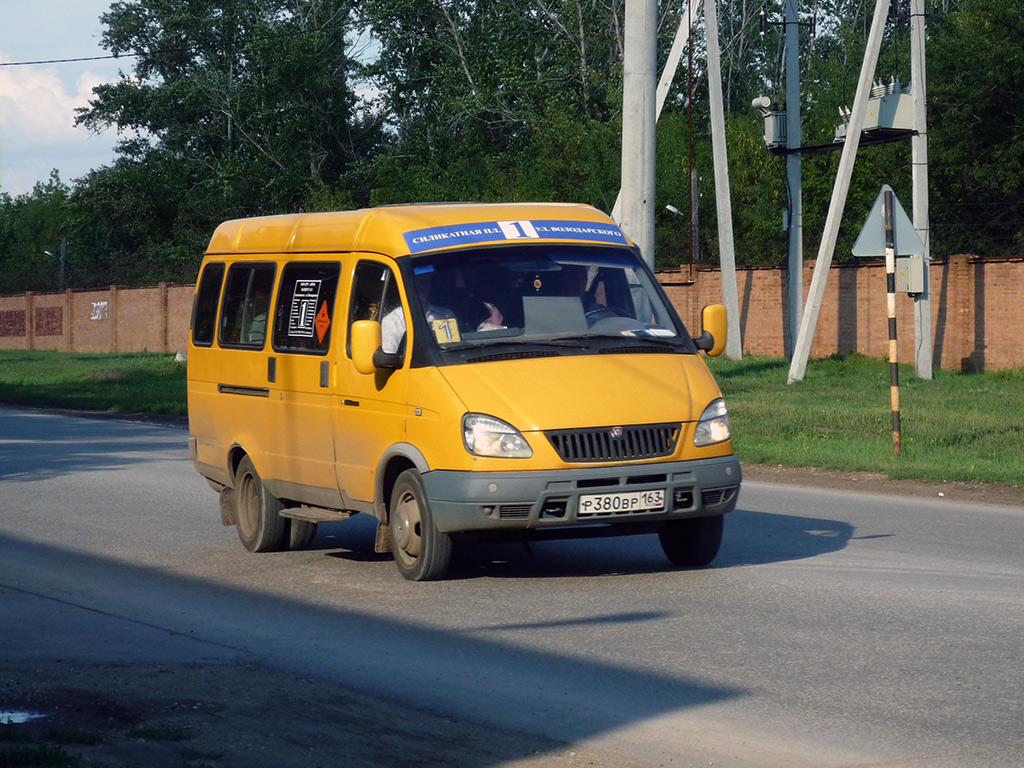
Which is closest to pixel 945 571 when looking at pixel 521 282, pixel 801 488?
pixel 521 282

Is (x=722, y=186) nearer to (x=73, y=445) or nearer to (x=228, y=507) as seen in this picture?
(x=73, y=445)

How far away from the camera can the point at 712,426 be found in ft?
29.4

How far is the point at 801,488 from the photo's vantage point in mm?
14555

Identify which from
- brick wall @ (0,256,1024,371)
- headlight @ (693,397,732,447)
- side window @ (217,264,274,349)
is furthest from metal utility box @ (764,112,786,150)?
headlight @ (693,397,732,447)

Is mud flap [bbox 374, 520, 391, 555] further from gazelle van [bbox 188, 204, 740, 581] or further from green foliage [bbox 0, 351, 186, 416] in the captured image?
green foliage [bbox 0, 351, 186, 416]

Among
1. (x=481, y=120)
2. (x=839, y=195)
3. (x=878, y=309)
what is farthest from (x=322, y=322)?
(x=481, y=120)

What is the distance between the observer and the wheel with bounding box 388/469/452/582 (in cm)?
882

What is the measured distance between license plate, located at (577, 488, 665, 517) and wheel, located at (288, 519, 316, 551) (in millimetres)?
2978

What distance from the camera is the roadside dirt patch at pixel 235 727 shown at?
5184 millimetres

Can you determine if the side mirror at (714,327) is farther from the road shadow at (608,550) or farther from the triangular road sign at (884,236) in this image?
the triangular road sign at (884,236)

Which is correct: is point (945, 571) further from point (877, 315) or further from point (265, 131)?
point (265, 131)

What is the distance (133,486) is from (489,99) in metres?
45.2

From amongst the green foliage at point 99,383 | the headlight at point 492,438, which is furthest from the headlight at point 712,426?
the green foliage at point 99,383

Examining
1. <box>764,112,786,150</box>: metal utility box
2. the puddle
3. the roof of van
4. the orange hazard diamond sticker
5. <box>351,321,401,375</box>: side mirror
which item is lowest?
the puddle
